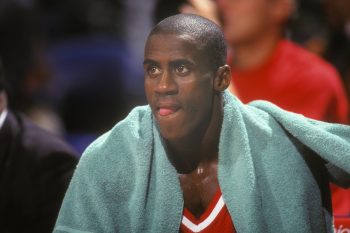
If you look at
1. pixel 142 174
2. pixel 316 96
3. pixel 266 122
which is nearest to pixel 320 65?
pixel 316 96

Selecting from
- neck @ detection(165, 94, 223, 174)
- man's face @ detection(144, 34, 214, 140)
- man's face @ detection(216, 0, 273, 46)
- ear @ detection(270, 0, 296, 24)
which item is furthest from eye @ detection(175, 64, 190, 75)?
ear @ detection(270, 0, 296, 24)

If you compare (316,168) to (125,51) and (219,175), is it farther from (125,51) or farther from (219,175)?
(125,51)

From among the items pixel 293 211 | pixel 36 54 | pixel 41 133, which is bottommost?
pixel 293 211

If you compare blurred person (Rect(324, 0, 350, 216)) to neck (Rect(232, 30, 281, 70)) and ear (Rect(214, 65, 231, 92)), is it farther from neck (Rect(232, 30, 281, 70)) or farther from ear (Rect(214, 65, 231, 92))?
ear (Rect(214, 65, 231, 92))

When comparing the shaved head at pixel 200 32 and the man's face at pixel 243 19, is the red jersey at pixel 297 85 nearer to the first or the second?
the man's face at pixel 243 19

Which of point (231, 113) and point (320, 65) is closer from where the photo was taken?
point (231, 113)

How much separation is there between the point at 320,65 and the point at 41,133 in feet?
3.46

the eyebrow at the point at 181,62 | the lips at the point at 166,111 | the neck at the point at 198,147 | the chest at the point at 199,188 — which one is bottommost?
the chest at the point at 199,188

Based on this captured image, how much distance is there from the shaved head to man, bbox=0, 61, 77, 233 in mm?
576

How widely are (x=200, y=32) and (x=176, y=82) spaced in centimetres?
11

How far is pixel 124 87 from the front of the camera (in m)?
3.96

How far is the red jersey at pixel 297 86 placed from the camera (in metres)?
2.81

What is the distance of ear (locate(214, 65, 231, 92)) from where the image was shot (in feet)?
6.12

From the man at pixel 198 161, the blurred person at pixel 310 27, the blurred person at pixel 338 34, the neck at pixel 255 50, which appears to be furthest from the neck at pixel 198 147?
the blurred person at pixel 310 27
